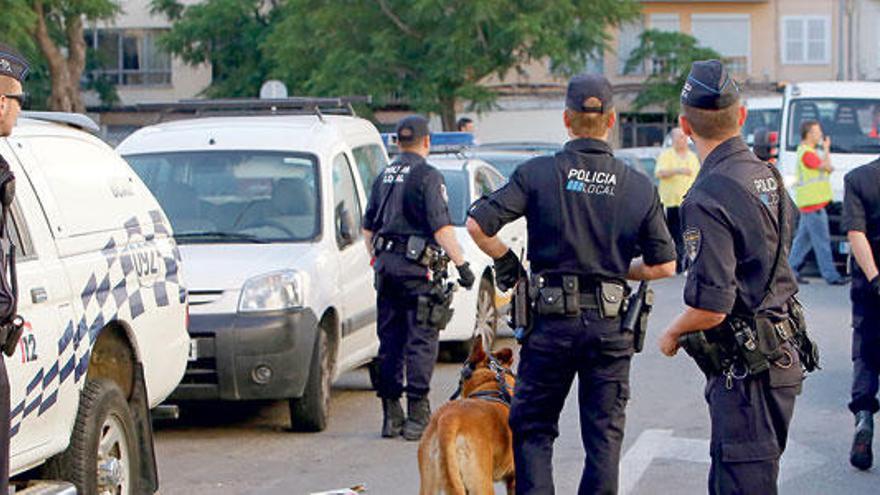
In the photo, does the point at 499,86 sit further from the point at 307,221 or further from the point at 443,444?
the point at 443,444

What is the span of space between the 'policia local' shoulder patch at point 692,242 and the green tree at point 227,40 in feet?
148

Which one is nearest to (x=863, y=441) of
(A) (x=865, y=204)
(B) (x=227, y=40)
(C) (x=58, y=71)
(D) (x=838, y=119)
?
(A) (x=865, y=204)

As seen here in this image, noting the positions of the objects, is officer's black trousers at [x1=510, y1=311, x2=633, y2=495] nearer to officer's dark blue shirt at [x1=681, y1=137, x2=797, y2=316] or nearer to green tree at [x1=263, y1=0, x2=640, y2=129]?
officer's dark blue shirt at [x1=681, y1=137, x2=797, y2=316]

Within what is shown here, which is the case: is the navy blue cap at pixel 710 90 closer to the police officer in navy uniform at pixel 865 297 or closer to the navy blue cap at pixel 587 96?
the navy blue cap at pixel 587 96

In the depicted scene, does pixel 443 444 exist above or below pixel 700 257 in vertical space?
below

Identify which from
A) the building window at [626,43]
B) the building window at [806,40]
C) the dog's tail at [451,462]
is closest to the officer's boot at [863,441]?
the dog's tail at [451,462]

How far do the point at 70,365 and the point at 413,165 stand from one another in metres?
3.57

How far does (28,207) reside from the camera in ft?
20.2

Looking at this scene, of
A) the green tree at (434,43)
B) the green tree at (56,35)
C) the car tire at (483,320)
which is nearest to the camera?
the car tire at (483,320)

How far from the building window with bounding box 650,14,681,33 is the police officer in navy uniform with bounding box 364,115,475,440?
44939 mm

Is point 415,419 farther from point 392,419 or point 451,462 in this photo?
point 451,462

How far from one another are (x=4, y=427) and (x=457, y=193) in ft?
28.5

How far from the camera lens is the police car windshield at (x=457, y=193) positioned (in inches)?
516

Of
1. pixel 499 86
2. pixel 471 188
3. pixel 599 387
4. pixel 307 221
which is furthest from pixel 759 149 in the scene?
pixel 499 86
